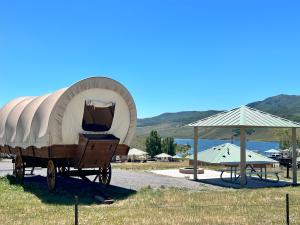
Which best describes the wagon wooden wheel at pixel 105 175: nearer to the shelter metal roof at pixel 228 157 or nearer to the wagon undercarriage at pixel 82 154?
the wagon undercarriage at pixel 82 154

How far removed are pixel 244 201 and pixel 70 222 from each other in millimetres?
6941

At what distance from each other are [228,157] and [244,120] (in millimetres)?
3516

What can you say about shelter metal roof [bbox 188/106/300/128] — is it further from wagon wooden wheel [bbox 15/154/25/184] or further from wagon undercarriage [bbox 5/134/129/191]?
wagon wooden wheel [bbox 15/154/25/184]

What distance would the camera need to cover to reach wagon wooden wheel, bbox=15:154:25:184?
21673mm

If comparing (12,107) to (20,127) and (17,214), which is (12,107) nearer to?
(20,127)

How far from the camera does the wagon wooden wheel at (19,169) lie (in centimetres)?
2167

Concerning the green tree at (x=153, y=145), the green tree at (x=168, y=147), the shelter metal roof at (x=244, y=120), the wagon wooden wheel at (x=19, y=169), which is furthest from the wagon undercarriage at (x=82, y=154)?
the green tree at (x=168, y=147)

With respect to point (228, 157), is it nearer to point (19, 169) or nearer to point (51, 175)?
point (51, 175)

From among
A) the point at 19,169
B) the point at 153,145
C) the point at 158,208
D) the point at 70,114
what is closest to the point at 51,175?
the point at 70,114

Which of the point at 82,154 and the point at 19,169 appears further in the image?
the point at 19,169

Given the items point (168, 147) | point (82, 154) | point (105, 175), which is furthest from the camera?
point (168, 147)

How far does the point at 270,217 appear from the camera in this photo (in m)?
13.4

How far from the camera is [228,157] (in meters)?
26.0

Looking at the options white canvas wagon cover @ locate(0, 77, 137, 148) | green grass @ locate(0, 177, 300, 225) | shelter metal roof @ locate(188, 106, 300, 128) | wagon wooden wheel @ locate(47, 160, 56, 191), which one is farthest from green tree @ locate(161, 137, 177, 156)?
wagon wooden wheel @ locate(47, 160, 56, 191)
